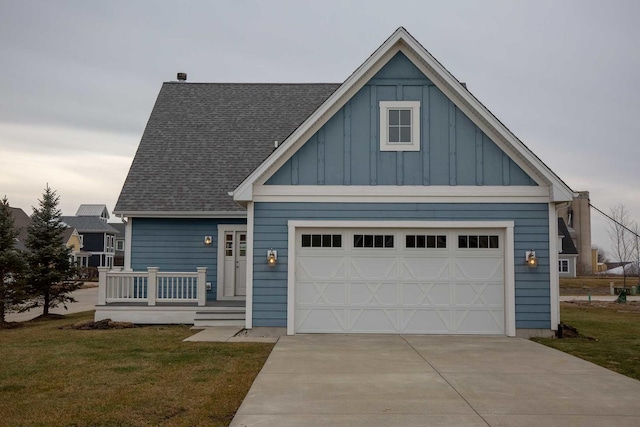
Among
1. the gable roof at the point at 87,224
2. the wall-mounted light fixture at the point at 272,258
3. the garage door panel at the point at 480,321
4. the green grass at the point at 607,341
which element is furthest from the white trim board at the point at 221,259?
the gable roof at the point at 87,224

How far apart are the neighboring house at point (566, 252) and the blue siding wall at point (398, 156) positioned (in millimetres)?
42364

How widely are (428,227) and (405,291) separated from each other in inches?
57.6

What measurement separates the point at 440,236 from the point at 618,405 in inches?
249

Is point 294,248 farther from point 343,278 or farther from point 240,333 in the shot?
point 240,333

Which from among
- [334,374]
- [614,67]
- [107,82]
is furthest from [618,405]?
[107,82]

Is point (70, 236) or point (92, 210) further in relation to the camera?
point (92, 210)

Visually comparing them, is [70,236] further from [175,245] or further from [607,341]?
[607,341]

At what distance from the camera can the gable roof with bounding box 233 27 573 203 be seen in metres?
12.3

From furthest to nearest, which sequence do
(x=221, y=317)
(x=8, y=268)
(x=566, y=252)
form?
(x=566, y=252)
(x=8, y=268)
(x=221, y=317)

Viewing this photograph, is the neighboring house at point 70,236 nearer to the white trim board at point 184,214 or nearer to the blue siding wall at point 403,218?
the white trim board at point 184,214

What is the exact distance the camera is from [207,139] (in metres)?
18.4

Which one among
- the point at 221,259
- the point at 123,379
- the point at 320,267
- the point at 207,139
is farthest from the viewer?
the point at 207,139

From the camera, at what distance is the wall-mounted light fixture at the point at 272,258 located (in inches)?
492

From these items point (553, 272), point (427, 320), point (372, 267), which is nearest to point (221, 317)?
point (372, 267)
